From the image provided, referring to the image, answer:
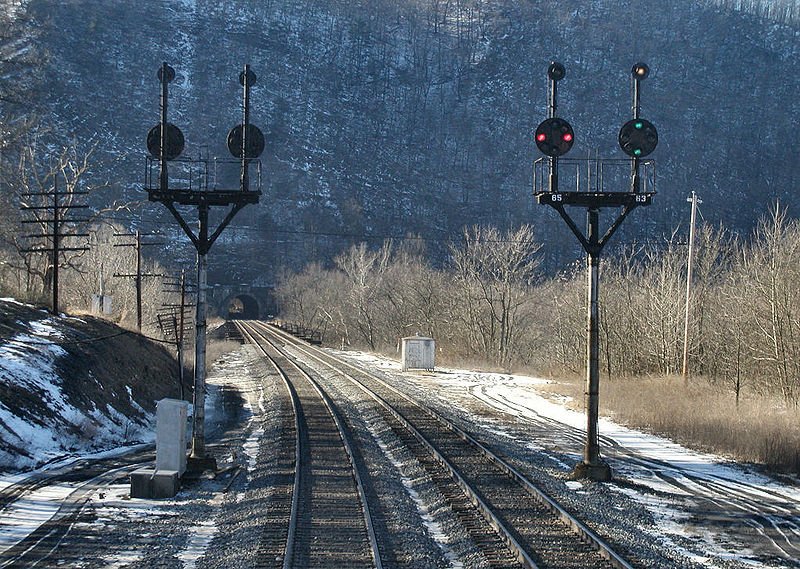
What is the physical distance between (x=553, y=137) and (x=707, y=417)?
10.6 metres

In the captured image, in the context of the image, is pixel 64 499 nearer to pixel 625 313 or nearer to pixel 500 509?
pixel 500 509

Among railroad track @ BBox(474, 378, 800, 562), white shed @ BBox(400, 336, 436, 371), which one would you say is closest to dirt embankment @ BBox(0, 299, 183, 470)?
railroad track @ BBox(474, 378, 800, 562)

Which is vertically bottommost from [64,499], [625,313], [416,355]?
[64,499]

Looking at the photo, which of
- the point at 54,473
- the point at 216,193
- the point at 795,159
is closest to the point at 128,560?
the point at 54,473

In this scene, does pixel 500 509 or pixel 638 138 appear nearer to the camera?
pixel 500 509

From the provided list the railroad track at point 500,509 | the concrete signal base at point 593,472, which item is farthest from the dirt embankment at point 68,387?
the concrete signal base at point 593,472

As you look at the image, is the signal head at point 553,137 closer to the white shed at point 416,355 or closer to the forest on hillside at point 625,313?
the forest on hillside at point 625,313

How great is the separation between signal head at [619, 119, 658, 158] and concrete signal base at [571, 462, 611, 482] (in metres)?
5.14

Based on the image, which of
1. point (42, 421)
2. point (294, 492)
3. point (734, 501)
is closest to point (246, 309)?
point (42, 421)

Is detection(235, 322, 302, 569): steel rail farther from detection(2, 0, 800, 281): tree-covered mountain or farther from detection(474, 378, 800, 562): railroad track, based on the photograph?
detection(2, 0, 800, 281): tree-covered mountain

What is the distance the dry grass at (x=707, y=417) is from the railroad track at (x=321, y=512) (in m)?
7.83

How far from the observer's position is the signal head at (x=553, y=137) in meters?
13.3

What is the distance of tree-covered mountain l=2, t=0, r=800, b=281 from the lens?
10850 centimetres

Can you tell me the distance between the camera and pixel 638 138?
43.6 feet
